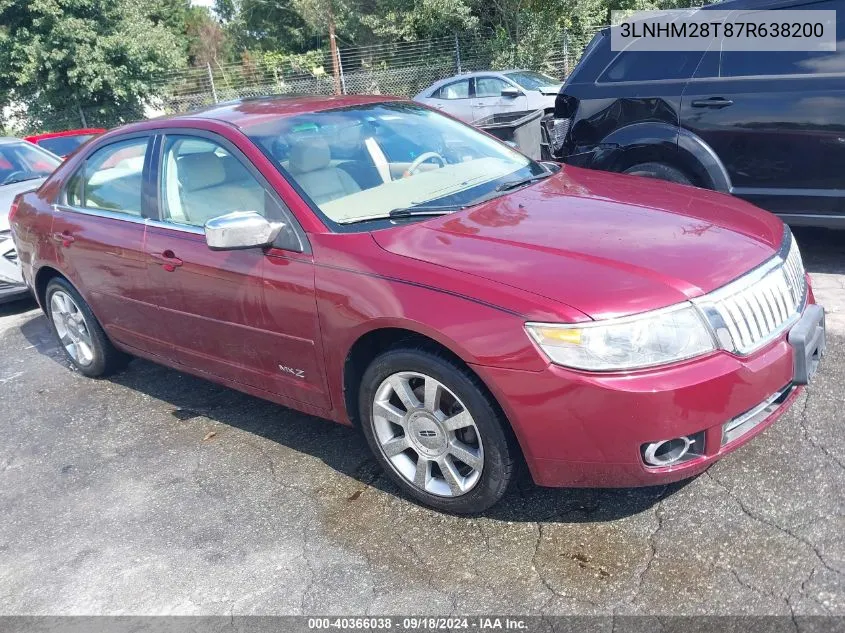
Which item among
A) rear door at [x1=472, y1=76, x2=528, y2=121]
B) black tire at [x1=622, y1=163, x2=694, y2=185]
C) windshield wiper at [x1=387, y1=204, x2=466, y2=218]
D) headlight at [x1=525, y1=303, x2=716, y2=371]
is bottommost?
rear door at [x1=472, y1=76, x2=528, y2=121]

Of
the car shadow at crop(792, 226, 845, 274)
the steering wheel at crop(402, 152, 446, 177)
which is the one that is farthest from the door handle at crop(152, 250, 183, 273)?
the car shadow at crop(792, 226, 845, 274)

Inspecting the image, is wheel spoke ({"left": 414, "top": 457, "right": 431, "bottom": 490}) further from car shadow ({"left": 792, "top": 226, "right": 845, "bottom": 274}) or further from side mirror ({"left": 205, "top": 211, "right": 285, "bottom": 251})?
car shadow ({"left": 792, "top": 226, "right": 845, "bottom": 274})

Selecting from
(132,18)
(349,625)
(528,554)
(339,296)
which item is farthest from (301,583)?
(132,18)

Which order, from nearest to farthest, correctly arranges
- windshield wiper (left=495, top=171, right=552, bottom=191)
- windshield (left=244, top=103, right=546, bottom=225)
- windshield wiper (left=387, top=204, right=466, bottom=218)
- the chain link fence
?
windshield wiper (left=387, top=204, right=466, bottom=218) < windshield (left=244, top=103, right=546, bottom=225) < windshield wiper (left=495, top=171, right=552, bottom=191) < the chain link fence

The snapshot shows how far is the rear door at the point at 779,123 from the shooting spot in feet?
15.9

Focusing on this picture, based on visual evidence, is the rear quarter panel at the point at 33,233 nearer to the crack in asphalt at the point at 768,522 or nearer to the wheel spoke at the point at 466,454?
the wheel spoke at the point at 466,454

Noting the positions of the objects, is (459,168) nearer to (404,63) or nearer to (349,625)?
(349,625)

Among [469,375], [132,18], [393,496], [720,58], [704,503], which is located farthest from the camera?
[132,18]

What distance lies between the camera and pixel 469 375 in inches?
109

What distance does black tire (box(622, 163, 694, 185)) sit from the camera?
5359 millimetres

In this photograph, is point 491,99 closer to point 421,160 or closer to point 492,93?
point 492,93

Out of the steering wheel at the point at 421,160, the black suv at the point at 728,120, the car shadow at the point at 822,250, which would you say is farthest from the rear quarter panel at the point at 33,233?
the car shadow at the point at 822,250

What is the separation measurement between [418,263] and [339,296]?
0.39 m

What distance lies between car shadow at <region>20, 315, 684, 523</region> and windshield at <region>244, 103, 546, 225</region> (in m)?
1.15
